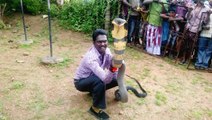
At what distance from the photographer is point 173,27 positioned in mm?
7191

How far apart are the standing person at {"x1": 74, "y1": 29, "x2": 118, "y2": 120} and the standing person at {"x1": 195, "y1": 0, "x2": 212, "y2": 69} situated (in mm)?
3049

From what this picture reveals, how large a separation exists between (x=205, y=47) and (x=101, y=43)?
3.42 m

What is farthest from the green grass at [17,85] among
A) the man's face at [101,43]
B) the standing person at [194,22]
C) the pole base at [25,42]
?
the standing person at [194,22]

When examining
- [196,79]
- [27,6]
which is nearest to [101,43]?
[196,79]

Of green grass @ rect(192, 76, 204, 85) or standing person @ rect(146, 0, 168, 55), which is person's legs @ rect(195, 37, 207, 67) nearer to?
green grass @ rect(192, 76, 204, 85)

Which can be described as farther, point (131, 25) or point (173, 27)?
point (131, 25)

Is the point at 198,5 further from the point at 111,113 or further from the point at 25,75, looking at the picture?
the point at 25,75

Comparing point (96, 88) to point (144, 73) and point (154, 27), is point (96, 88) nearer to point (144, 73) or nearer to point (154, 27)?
point (144, 73)

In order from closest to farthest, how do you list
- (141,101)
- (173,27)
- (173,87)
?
1. (141,101)
2. (173,87)
3. (173,27)

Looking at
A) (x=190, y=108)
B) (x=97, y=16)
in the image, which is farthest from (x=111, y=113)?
(x=97, y=16)

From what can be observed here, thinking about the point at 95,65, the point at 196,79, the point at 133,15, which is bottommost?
the point at 196,79

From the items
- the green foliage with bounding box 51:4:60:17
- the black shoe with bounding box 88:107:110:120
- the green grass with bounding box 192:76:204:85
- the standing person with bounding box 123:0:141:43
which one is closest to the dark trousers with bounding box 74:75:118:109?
the black shoe with bounding box 88:107:110:120

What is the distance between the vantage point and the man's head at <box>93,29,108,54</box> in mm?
4277

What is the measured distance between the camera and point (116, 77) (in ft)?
14.9
